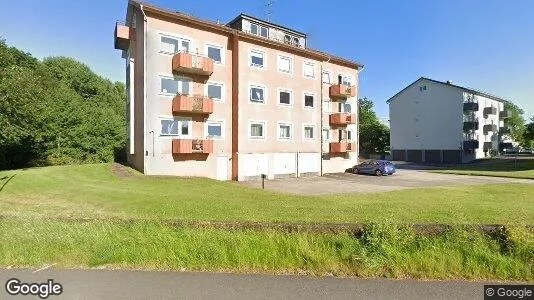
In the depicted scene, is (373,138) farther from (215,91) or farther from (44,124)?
(44,124)

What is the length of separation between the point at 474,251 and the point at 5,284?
8.15m

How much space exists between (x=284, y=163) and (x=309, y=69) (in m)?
9.66

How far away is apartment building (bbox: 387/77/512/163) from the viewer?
51.5 metres

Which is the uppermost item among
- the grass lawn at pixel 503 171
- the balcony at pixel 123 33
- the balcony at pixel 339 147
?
the balcony at pixel 123 33

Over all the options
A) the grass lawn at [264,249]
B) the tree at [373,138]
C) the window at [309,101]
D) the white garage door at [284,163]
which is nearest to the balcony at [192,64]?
the white garage door at [284,163]

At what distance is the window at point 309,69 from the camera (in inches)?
1207

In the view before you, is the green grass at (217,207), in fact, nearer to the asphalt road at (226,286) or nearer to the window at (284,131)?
the asphalt road at (226,286)

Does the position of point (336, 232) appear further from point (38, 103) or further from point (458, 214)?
point (38, 103)

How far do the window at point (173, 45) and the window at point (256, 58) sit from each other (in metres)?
5.45

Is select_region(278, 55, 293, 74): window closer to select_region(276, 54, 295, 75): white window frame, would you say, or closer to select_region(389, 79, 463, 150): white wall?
select_region(276, 54, 295, 75): white window frame

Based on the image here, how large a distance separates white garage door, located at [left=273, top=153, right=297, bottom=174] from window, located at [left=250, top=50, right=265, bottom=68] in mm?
7907

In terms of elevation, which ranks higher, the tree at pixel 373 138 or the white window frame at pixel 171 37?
the white window frame at pixel 171 37

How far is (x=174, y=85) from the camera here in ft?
77.1

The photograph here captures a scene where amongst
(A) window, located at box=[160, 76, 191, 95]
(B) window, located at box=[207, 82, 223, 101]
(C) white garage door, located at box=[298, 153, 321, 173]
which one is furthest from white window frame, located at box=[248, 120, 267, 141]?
(A) window, located at box=[160, 76, 191, 95]
